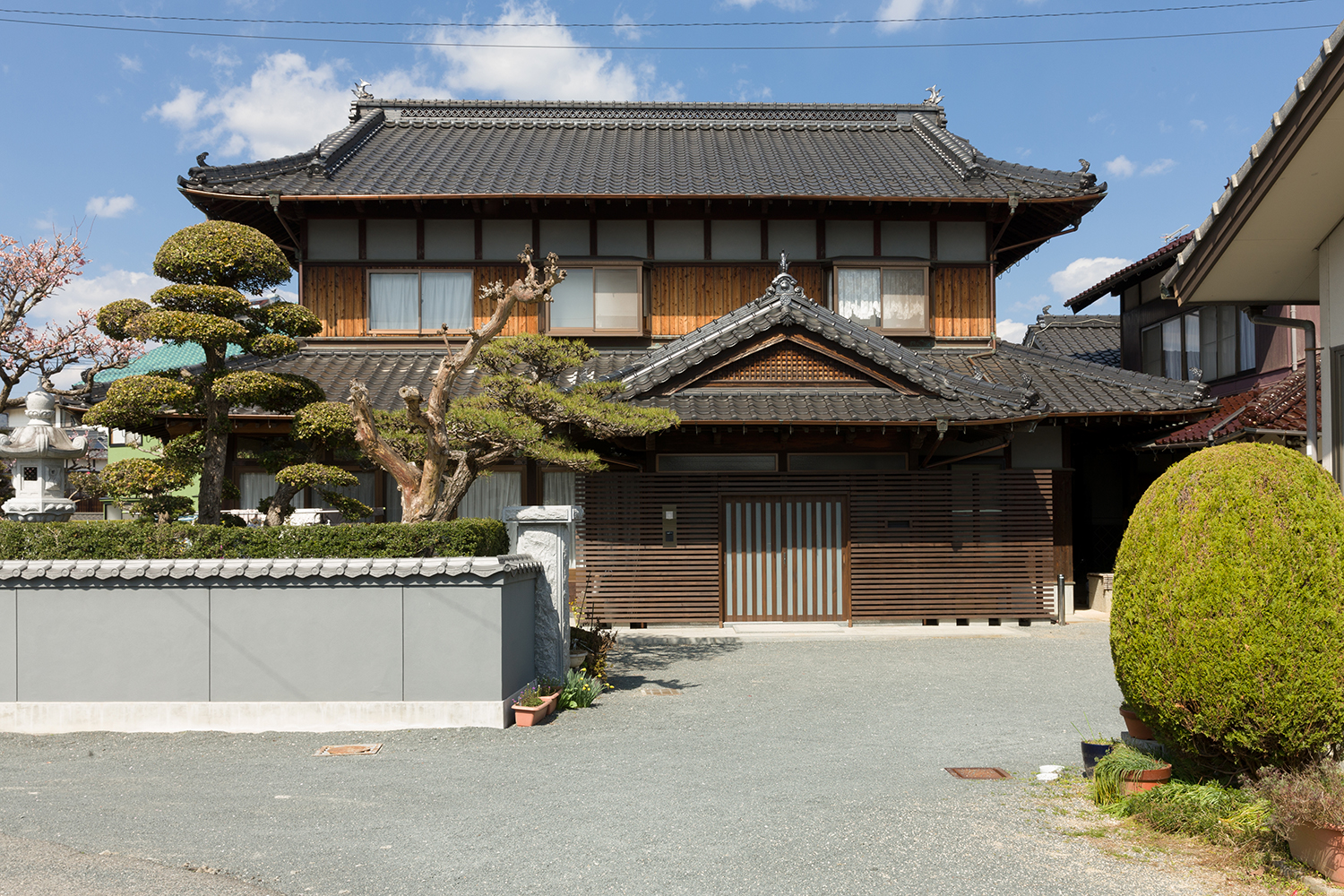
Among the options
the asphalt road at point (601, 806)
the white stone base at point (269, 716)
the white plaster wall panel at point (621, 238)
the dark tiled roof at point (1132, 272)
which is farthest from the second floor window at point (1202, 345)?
the white stone base at point (269, 716)

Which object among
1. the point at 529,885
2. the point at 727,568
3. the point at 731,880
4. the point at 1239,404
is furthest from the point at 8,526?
the point at 1239,404

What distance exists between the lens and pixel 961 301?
667 inches

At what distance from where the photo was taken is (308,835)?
205 inches

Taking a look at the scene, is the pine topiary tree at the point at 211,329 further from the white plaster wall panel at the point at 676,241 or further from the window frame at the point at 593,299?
the white plaster wall panel at the point at 676,241

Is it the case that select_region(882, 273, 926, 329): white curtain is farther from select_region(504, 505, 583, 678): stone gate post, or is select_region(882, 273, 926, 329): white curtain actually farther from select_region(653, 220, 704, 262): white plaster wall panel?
select_region(504, 505, 583, 678): stone gate post

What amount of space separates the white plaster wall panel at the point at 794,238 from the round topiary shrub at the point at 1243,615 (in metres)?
12.2

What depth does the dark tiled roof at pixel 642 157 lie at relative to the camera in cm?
1625

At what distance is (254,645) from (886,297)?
12.5 m

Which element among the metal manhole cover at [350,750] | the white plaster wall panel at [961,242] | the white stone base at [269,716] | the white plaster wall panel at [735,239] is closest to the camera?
the metal manhole cover at [350,750]

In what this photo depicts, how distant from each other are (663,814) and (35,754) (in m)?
5.23

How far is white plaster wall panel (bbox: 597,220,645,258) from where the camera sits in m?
16.7

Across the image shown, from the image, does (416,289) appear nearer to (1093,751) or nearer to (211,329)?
(211,329)

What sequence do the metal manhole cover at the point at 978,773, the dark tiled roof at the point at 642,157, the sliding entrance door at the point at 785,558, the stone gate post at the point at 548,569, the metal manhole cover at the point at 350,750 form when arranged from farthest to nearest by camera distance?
the dark tiled roof at the point at 642,157, the sliding entrance door at the point at 785,558, the stone gate post at the point at 548,569, the metal manhole cover at the point at 350,750, the metal manhole cover at the point at 978,773

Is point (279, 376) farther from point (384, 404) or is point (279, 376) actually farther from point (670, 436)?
point (670, 436)
